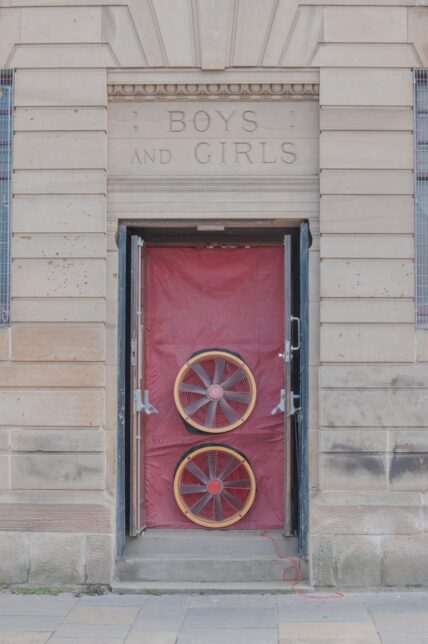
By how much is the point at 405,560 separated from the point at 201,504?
6.66ft

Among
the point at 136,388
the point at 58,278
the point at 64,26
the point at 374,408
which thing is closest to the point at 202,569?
the point at 136,388

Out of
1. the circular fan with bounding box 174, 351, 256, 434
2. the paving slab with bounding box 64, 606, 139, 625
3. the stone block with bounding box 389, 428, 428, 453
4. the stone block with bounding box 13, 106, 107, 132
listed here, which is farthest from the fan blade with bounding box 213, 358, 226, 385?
the stone block with bounding box 13, 106, 107, 132

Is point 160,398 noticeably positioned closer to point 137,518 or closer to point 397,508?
point 137,518

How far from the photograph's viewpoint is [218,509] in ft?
30.2

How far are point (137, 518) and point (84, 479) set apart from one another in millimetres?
700

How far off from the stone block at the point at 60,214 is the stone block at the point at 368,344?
2402mm

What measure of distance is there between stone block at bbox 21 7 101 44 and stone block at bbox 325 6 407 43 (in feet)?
7.30

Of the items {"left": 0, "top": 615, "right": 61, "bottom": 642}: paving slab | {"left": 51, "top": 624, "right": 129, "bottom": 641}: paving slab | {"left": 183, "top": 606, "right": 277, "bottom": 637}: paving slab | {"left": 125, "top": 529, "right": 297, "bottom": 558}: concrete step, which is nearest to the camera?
{"left": 51, "top": 624, "right": 129, "bottom": 641}: paving slab

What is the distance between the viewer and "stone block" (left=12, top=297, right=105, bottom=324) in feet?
28.8

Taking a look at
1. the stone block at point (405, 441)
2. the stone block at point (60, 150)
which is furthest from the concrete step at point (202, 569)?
the stone block at point (60, 150)

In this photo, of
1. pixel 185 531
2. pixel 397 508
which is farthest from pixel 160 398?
pixel 397 508

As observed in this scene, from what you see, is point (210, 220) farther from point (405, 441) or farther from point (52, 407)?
point (405, 441)

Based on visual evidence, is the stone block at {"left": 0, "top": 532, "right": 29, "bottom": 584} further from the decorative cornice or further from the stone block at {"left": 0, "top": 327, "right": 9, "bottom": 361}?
the decorative cornice

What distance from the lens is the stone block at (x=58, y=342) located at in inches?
344
